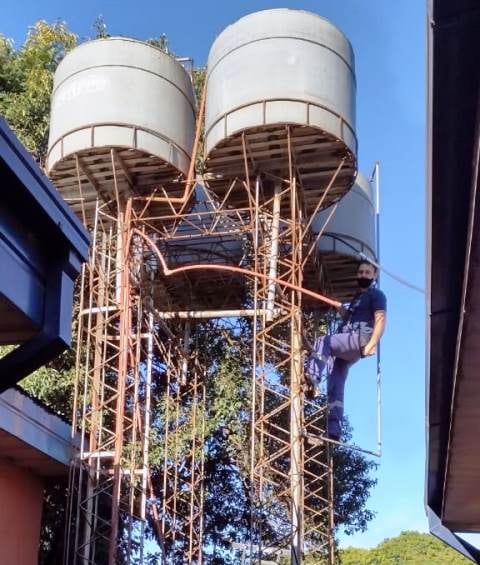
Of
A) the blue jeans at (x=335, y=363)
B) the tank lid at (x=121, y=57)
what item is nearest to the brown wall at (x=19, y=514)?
the blue jeans at (x=335, y=363)

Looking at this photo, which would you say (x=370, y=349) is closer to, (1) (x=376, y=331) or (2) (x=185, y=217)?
(1) (x=376, y=331)

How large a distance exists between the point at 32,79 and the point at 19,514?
1040cm

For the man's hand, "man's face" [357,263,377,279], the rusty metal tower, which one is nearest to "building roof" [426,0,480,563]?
the man's hand

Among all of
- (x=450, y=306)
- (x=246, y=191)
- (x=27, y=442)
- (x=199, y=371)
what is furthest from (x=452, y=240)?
(x=199, y=371)

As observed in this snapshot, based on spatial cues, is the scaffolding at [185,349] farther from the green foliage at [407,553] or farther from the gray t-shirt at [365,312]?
the green foliage at [407,553]

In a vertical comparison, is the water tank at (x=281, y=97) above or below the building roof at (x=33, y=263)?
above

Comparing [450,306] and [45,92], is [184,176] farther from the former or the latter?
[450,306]

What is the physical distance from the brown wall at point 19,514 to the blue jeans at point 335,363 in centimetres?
478

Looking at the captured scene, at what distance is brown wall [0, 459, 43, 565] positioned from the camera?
1316cm

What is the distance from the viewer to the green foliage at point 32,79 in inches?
782

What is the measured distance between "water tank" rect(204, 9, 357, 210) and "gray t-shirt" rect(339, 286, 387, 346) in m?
2.37

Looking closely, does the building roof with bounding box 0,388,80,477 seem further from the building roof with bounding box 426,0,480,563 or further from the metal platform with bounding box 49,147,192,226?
the building roof with bounding box 426,0,480,563

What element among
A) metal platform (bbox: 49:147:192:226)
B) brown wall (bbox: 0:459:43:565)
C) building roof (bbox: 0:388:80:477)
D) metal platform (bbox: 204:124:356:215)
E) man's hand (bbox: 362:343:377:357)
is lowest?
brown wall (bbox: 0:459:43:565)

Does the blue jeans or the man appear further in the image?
the blue jeans
